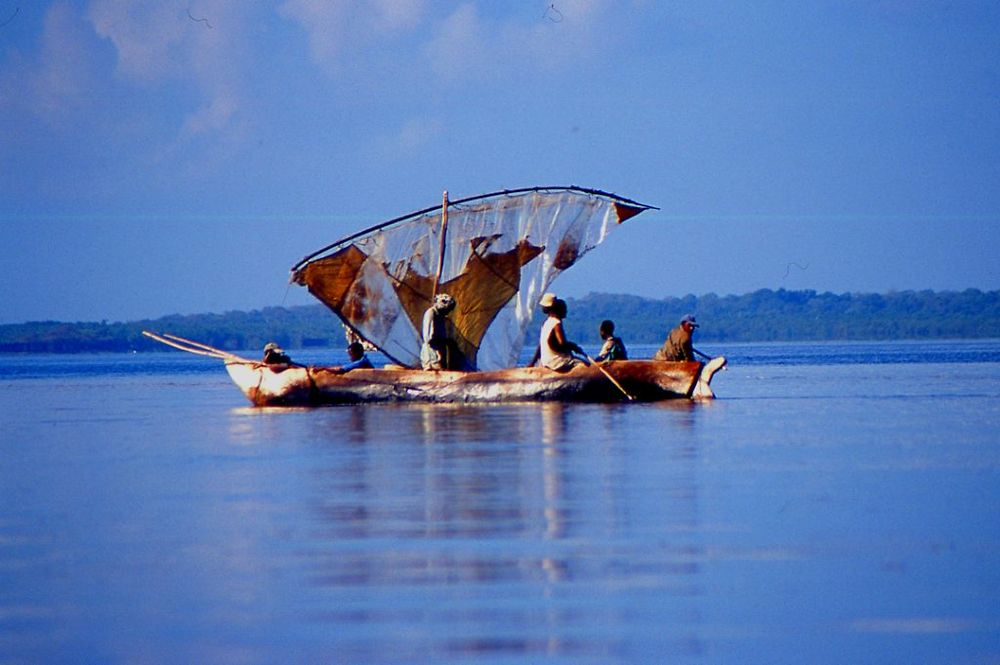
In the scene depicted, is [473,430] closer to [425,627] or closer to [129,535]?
[129,535]

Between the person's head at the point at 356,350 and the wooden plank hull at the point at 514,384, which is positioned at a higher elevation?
the person's head at the point at 356,350

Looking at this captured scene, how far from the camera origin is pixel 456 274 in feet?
88.7

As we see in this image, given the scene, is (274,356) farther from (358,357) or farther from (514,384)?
(514,384)

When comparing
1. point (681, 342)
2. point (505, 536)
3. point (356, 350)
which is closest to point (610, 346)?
point (681, 342)

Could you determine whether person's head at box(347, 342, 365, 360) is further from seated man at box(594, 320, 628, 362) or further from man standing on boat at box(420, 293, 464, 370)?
seated man at box(594, 320, 628, 362)

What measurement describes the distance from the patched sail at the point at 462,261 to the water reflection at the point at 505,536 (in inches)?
345

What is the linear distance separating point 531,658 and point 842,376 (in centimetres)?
3581

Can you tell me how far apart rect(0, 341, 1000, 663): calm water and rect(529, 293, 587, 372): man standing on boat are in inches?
169

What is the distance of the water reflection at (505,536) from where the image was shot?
7688 mm

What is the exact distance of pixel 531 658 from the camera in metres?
6.95

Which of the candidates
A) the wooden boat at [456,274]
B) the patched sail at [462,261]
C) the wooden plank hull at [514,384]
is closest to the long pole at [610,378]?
the wooden plank hull at [514,384]

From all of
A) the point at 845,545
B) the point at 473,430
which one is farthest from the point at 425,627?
the point at 473,430

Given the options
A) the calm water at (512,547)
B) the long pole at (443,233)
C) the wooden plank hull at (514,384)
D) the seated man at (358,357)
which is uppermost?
the long pole at (443,233)

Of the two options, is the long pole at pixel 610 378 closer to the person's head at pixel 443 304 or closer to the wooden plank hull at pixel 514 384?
the wooden plank hull at pixel 514 384
